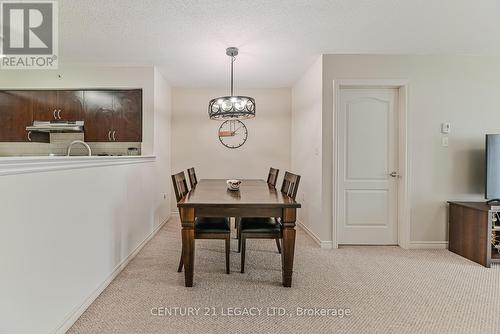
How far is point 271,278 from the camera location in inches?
102

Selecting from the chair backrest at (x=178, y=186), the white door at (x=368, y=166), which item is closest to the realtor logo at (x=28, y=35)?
the chair backrest at (x=178, y=186)

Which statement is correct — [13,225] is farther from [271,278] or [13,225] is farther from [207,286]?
[271,278]

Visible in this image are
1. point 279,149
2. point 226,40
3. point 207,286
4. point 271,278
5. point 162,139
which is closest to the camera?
point 207,286

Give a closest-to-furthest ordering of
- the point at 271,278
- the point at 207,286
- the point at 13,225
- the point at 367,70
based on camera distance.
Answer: the point at 13,225, the point at 207,286, the point at 271,278, the point at 367,70

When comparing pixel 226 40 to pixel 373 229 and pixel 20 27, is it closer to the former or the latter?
pixel 20 27

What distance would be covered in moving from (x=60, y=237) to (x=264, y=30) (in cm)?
249

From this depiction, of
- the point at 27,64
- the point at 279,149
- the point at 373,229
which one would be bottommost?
the point at 373,229

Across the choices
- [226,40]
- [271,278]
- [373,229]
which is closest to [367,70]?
[226,40]

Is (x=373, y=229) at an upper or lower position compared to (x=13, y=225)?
lower

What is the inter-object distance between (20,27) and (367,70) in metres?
3.75

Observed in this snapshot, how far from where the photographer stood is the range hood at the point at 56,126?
12.7ft

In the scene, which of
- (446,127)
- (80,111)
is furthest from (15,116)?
(446,127)

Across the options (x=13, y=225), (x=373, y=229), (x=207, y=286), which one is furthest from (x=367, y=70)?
(x=13, y=225)

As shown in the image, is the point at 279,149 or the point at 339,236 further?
the point at 279,149
